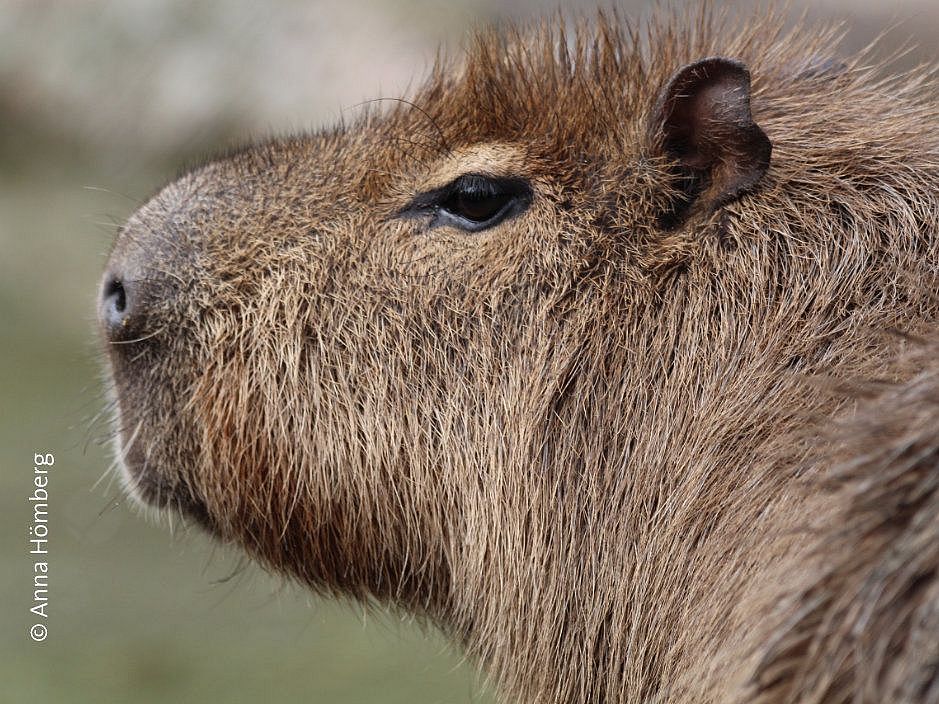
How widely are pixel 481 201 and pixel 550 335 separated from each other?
0.35 meters

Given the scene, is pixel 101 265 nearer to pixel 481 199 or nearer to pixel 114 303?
pixel 114 303

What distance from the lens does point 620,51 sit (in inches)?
115

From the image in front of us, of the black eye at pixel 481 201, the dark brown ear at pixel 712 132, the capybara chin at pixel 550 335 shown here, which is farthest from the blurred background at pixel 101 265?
the dark brown ear at pixel 712 132

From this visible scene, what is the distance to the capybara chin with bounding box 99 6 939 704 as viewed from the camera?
2.44 meters

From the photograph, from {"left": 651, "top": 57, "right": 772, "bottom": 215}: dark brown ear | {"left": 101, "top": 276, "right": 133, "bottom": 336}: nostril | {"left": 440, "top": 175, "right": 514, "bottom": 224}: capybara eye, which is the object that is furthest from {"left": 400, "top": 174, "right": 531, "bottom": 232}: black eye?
{"left": 101, "top": 276, "right": 133, "bottom": 336}: nostril

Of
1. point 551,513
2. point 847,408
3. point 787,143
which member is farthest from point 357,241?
point 847,408

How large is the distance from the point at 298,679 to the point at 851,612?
5.10 meters

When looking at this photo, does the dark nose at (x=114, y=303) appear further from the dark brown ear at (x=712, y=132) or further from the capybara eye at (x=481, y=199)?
the dark brown ear at (x=712, y=132)

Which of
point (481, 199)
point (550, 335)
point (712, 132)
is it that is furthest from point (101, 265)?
point (712, 132)

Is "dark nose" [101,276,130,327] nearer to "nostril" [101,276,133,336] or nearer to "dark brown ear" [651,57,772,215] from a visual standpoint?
"nostril" [101,276,133,336]

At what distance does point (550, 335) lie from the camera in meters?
2.64

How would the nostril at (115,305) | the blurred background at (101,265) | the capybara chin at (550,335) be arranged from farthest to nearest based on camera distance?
the blurred background at (101,265) → the nostril at (115,305) → the capybara chin at (550,335)

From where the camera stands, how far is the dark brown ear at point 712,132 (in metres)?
2.56

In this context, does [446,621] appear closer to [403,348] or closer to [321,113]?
[403,348]
